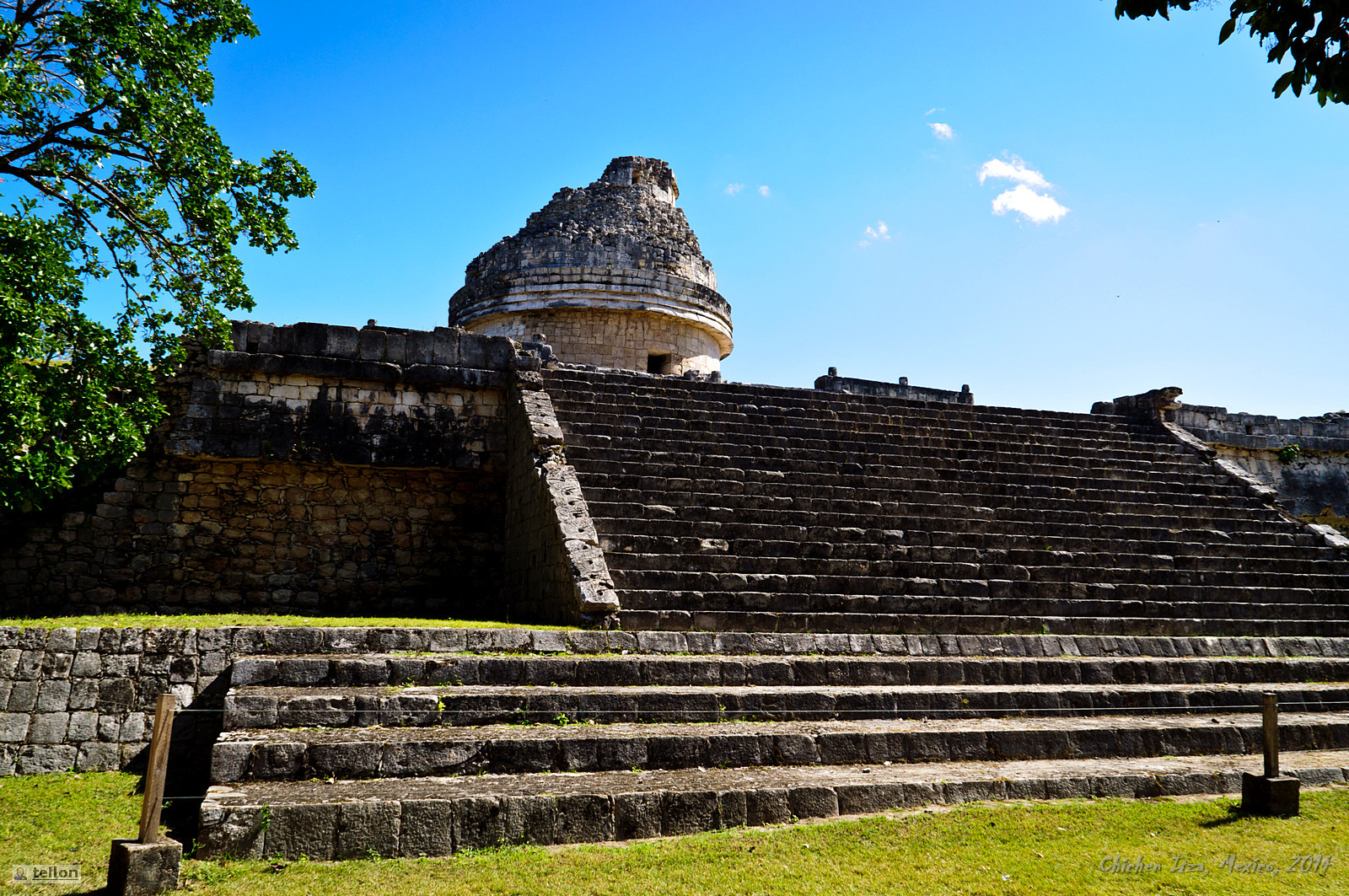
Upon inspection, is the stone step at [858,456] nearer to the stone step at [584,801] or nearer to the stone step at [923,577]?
the stone step at [923,577]

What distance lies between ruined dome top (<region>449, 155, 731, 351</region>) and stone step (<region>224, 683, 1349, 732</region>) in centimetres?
1185

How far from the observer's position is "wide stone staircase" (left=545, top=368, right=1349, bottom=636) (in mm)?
8602

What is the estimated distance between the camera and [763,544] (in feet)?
30.0

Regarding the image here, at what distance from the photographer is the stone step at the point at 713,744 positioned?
529 centimetres

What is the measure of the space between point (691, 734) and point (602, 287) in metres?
12.6

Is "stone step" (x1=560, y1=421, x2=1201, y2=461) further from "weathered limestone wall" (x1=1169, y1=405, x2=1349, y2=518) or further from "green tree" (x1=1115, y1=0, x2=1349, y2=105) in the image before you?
"green tree" (x1=1115, y1=0, x2=1349, y2=105)

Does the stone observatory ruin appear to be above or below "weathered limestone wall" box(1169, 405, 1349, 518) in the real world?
below

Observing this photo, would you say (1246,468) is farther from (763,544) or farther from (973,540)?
(763,544)

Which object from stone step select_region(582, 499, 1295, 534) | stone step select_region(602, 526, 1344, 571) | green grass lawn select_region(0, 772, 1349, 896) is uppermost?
stone step select_region(582, 499, 1295, 534)

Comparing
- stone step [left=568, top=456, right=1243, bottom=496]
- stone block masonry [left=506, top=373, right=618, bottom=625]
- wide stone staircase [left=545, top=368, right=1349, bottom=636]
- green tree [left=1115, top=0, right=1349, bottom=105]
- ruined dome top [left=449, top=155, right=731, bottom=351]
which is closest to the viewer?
green tree [left=1115, top=0, right=1349, bottom=105]

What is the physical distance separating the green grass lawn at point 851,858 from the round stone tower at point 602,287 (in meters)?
12.8

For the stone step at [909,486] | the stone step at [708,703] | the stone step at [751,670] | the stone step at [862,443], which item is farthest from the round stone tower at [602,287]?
the stone step at [708,703]

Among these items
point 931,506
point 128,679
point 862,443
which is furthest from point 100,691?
point 862,443

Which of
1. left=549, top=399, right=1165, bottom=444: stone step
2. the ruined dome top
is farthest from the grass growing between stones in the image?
the ruined dome top
